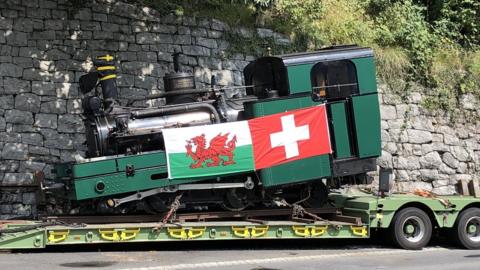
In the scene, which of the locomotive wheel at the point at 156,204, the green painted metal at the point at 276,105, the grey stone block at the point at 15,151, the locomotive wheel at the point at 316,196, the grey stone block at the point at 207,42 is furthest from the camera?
the grey stone block at the point at 207,42

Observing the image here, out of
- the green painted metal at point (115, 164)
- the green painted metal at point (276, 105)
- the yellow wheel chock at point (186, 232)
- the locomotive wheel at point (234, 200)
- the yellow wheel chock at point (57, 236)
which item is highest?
the green painted metal at point (276, 105)

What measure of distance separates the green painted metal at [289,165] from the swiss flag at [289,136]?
0.27 ft

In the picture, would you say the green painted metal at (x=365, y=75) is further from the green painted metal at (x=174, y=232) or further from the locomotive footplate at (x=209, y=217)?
the green painted metal at (x=174, y=232)

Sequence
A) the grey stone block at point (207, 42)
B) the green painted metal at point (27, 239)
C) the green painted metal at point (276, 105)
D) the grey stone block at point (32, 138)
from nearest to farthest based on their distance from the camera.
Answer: the green painted metal at point (27, 239) → the green painted metal at point (276, 105) → the grey stone block at point (32, 138) → the grey stone block at point (207, 42)

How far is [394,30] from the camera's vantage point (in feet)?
55.4

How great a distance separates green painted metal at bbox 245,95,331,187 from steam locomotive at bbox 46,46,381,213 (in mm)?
16

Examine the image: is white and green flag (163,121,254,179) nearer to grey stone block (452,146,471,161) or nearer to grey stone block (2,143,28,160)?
grey stone block (2,143,28,160)

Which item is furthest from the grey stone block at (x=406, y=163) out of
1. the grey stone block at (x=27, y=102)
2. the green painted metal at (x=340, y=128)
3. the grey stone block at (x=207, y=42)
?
the grey stone block at (x=27, y=102)

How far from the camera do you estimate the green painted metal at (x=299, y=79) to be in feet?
34.0

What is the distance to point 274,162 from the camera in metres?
10.2

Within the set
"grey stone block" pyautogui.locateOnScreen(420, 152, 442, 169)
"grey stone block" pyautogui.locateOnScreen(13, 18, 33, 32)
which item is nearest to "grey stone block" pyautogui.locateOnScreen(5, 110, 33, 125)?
"grey stone block" pyautogui.locateOnScreen(13, 18, 33, 32)

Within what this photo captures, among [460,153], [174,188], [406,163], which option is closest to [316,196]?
[174,188]

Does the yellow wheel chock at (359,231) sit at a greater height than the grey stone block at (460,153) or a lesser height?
lesser

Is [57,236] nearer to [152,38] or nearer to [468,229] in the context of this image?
[152,38]
